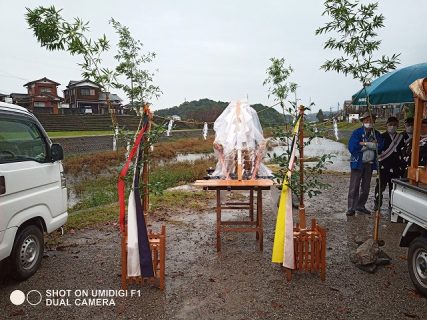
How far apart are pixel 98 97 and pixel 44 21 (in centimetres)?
4872

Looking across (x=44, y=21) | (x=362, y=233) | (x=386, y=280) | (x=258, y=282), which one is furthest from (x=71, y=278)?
(x=362, y=233)

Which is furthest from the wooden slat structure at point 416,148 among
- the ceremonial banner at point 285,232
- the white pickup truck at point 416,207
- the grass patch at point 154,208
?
the grass patch at point 154,208

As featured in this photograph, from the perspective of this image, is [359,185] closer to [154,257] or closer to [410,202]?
[410,202]

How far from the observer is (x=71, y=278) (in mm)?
4449

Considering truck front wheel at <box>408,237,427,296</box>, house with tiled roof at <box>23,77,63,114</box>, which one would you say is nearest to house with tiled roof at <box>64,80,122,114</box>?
house with tiled roof at <box>23,77,63,114</box>

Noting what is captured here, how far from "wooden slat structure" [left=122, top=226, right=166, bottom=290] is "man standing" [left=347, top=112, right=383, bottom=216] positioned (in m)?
4.83

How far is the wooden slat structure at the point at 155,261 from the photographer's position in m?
4.04

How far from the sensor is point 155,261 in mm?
4168

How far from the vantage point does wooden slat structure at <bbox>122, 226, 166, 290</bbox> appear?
4.04 meters

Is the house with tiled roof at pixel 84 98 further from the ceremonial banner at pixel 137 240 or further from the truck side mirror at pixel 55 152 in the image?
the ceremonial banner at pixel 137 240

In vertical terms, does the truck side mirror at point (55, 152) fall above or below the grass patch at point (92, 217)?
above

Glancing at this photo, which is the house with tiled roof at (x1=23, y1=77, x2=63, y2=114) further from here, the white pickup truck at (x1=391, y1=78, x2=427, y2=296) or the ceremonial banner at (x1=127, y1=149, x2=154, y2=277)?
the white pickup truck at (x1=391, y1=78, x2=427, y2=296)

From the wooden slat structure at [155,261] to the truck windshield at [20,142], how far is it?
1745mm

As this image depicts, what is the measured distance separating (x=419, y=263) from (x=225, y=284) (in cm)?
238
